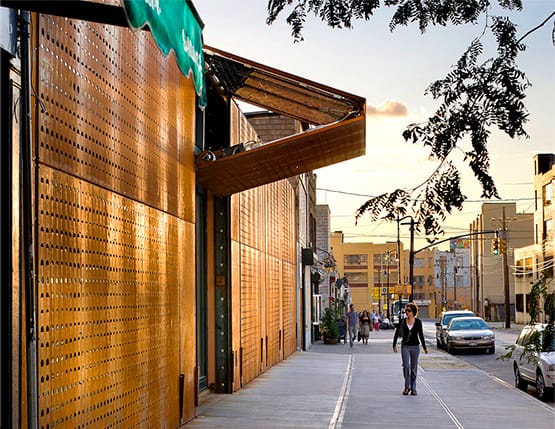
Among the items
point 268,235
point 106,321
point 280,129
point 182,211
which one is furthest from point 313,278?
point 106,321

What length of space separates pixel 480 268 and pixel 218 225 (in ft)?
329

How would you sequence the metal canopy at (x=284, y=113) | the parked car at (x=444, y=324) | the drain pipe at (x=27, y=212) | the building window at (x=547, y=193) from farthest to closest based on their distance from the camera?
the building window at (x=547, y=193)
the parked car at (x=444, y=324)
the metal canopy at (x=284, y=113)
the drain pipe at (x=27, y=212)

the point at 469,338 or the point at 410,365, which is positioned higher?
the point at 410,365

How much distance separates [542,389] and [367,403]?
404 cm

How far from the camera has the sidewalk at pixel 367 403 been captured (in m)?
13.3

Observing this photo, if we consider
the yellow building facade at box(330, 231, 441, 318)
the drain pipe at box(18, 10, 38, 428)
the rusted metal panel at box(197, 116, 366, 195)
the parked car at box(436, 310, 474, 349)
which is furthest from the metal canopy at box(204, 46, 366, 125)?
the yellow building facade at box(330, 231, 441, 318)

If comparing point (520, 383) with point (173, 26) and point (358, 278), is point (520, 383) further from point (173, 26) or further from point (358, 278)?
point (358, 278)

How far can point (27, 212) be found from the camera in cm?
635

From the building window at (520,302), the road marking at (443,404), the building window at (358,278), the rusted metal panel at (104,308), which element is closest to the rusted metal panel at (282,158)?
the rusted metal panel at (104,308)

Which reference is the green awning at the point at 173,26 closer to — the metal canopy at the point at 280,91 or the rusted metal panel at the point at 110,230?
the rusted metal panel at the point at 110,230

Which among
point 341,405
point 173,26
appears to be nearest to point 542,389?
point 341,405

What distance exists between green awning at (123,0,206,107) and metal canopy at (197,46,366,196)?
7.12m

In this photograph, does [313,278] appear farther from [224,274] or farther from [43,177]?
[43,177]

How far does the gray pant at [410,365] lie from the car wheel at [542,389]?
246cm
